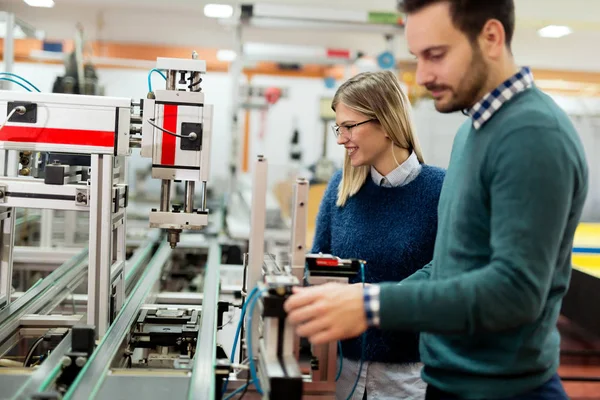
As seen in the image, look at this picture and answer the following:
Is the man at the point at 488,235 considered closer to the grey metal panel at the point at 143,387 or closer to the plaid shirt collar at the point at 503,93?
the plaid shirt collar at the point at 503,93

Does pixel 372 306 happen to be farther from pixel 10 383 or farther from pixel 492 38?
pixel 10 383

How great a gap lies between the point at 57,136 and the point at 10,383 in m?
0.67

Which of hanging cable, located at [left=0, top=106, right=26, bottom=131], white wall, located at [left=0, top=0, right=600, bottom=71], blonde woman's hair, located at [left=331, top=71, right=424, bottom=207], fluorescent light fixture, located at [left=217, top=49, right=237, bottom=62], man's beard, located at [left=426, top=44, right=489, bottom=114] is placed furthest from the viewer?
fluorescent light fixture, located at [left=217, top=49, right=237, bottom=62]

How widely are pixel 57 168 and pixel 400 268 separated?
3.27 feet

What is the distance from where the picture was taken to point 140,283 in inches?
82.7

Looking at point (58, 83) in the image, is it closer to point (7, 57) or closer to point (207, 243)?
point (7, 57)

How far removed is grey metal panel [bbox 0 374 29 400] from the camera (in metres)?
1.16

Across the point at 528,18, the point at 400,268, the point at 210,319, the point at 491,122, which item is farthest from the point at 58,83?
the point at 528,18

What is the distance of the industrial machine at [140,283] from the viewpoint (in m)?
1.18

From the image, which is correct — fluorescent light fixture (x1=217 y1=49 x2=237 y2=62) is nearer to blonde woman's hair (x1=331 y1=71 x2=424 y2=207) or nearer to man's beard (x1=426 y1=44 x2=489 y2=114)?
blonde woman's hair (x1=331 y1=71 x2=424 y2=207)

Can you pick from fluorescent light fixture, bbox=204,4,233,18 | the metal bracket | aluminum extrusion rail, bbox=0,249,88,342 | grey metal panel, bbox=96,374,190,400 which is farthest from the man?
fluorescent light fixture, bbox=204,4,233,18

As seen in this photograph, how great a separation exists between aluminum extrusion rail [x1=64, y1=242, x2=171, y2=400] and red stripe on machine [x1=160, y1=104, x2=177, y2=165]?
48cm

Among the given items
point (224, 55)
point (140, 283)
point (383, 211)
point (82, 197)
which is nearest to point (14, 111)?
point (82, 197)

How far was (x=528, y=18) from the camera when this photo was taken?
5.12m
